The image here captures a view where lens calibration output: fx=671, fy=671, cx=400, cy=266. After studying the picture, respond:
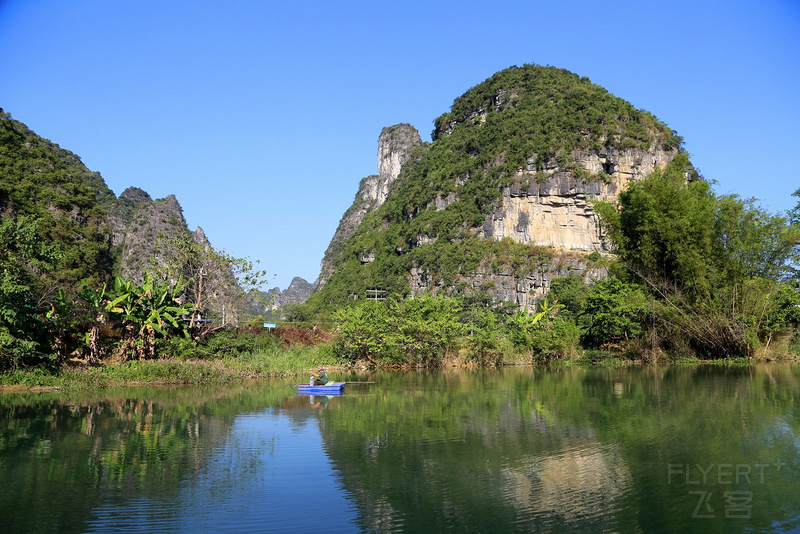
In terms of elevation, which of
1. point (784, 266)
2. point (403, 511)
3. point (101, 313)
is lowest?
point (403, 511)

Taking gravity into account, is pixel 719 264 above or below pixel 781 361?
above

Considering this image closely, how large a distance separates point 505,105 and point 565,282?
41398 mm

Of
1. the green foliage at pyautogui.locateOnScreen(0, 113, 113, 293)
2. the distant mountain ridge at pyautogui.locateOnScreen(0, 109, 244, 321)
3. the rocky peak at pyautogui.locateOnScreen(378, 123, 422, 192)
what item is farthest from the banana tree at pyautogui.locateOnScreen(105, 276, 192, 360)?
the rocky peak at pyautogui.locateOnScreen(378, 123, 422, 192)

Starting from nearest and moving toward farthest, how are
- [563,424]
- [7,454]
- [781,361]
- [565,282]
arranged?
[7,454]
[563,424]
[781,361]
[565,282]

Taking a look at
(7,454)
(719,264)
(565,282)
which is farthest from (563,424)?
(565,282)

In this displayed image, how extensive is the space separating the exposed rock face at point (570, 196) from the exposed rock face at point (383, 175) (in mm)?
47669

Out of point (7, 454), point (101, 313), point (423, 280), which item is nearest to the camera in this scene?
point (7, 454)

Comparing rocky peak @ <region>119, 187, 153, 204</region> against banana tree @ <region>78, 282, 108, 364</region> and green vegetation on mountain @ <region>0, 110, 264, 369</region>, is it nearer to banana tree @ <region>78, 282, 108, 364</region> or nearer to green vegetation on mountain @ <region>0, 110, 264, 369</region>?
green vegetation on mountain @ <region>0, 110, 264, 369</region>

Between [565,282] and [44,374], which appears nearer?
[44,374]

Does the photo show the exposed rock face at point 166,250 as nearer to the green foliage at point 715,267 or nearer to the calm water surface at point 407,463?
the calm water surface at point 407,463

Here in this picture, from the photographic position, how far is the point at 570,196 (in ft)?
233

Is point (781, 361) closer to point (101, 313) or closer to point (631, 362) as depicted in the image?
point (631, 362)

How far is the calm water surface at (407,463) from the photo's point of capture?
695 centimetres

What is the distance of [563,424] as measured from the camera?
40.6 ft
